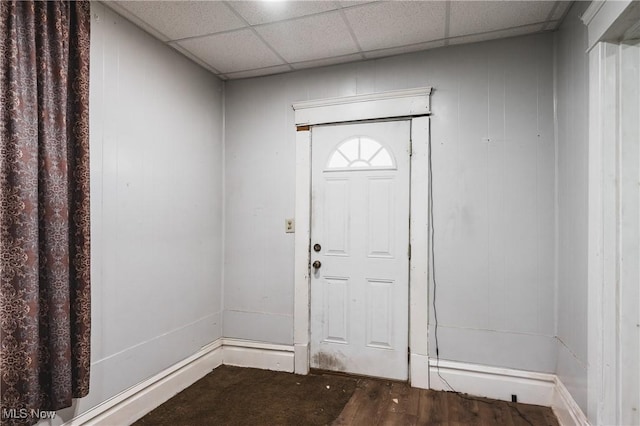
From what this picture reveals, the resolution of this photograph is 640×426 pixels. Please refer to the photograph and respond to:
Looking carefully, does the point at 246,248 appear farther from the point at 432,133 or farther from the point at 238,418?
the point at 432,133

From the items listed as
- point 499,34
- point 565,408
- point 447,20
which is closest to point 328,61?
point 447,20

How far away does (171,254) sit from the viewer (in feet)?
8.74

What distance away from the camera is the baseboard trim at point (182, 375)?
6.99ft

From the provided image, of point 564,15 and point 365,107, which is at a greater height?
point 564,15

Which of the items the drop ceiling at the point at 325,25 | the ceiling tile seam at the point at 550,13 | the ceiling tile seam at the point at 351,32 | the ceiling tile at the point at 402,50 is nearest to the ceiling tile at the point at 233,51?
the drop ceiling at the point at 325,25

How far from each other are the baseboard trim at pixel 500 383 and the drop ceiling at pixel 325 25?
2314 mm

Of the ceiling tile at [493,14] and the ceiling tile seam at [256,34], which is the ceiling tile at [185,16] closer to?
the ceiling tile seam at [256,34]

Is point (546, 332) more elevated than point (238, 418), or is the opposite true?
point (546, 332)

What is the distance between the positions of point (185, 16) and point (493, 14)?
1.91 metres

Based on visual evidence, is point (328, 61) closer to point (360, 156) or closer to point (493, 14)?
point (360, 156)

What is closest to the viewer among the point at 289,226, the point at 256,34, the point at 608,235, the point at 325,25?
the point at 608,235

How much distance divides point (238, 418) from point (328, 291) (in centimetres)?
111

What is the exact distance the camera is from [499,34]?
2500mm

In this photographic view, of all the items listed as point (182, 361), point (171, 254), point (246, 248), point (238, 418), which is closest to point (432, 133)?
point (246, 248)
